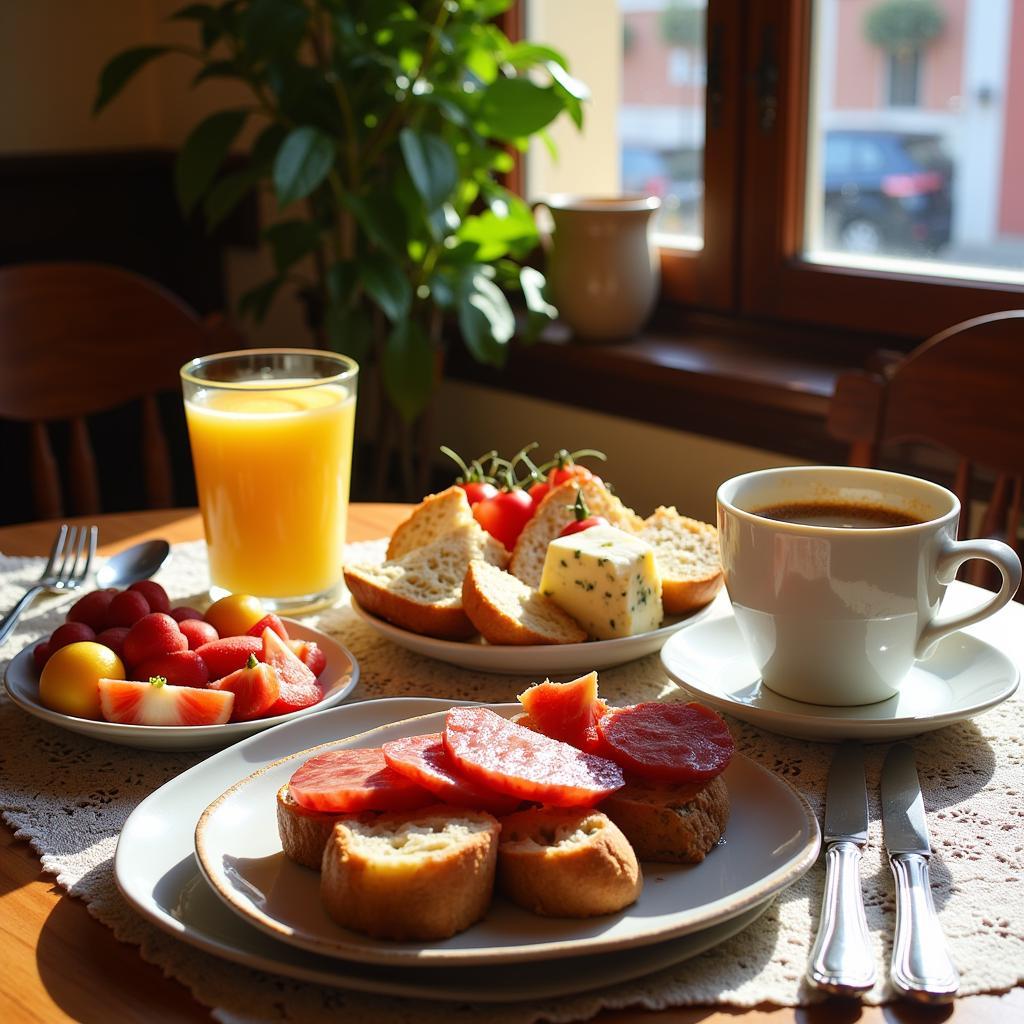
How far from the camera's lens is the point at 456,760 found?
0.69m

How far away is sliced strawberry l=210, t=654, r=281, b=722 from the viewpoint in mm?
898

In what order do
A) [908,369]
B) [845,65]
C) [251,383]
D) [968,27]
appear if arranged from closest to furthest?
[251,383] < [908,369] < [968,27] < [845,65]

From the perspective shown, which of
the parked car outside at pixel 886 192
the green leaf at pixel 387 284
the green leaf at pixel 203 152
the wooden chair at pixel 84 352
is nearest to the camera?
Answer: the wooden chair at pixel 84 352

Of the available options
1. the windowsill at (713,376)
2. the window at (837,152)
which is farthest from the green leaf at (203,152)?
the window at (837,152)

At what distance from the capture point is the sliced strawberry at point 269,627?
100 centimetres

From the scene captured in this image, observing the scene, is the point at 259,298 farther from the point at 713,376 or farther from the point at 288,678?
the point at 288,678

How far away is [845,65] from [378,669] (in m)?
1.65

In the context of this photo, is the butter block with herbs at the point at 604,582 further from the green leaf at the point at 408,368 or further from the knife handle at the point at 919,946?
the green leaf at the point at 408,368

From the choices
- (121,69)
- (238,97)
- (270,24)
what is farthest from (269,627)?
(238,97)

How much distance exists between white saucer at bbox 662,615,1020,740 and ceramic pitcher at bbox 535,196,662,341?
1.53m

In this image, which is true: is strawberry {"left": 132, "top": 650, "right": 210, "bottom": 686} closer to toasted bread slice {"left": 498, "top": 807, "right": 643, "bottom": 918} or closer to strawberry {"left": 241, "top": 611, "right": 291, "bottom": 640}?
strawberry {"left": 241, "top": 611, "right": 291, "bottom": 640}

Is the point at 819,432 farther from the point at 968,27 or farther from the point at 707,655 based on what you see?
the point at 707,655

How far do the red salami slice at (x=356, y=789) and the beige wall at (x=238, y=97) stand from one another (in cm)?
165

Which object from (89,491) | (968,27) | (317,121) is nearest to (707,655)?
(89,491)
